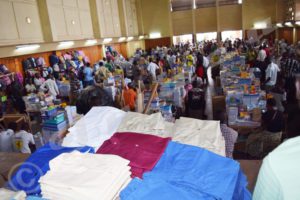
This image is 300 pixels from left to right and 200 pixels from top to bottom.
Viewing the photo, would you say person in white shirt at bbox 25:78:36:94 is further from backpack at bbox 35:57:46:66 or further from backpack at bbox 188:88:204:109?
backpack at bbox 188:88:204:109

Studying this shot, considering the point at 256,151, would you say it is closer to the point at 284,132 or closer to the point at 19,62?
Answer: the point at 284,132

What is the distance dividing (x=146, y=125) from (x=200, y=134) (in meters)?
0.44

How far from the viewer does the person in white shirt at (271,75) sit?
7.74m

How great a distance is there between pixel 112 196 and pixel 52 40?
10.2 metres

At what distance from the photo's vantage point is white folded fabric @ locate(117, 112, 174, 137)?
7.09 feet

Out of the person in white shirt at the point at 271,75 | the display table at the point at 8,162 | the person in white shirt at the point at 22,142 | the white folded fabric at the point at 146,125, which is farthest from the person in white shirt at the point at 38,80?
the white folded fabric at the point at 146,125

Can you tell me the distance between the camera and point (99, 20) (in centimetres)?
1462

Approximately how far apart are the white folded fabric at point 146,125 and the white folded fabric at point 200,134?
0.27 ft

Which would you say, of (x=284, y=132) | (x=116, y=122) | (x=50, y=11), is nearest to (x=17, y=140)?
(x=116, y=122)

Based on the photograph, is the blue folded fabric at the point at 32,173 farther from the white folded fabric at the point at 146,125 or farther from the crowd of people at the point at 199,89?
the crowd of people at the point at 199,89

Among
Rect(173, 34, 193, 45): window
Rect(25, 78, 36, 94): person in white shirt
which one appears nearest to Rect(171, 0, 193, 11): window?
Rect(173, 34, 193, 45): window

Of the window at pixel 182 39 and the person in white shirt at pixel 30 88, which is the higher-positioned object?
the window at pixel 182 39

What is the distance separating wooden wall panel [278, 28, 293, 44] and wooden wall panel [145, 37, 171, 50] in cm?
862

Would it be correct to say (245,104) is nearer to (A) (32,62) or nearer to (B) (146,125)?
(B) (146,125)
